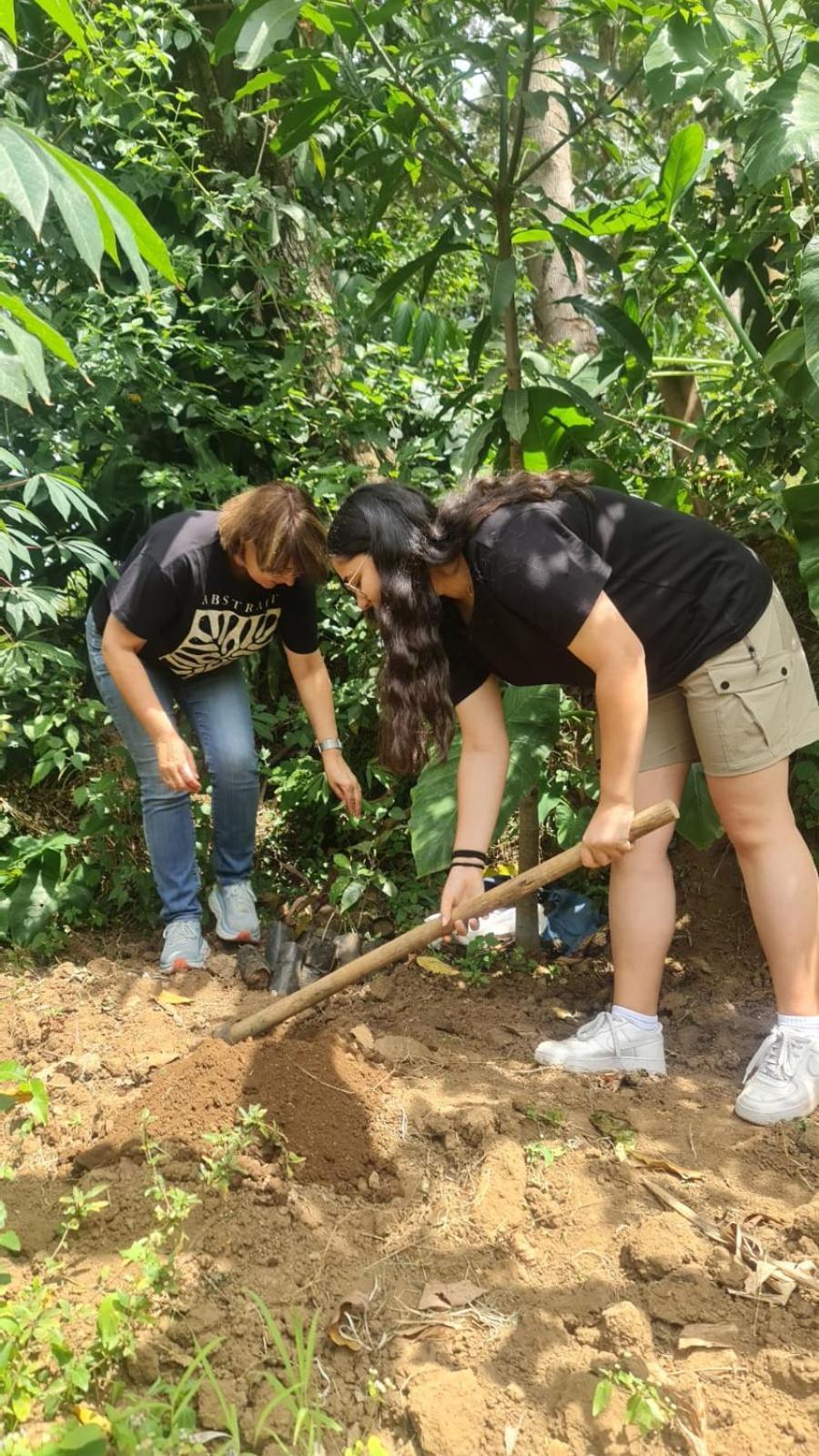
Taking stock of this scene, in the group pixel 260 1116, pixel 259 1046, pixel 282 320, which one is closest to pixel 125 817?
pixel 259 1046

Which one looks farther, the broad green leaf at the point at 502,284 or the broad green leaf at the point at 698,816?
the broad green leaf at the point at 698,816

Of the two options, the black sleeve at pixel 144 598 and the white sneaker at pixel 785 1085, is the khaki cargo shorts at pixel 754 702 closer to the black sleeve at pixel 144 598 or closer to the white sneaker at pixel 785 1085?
the white sneaker at pixel 785 1085

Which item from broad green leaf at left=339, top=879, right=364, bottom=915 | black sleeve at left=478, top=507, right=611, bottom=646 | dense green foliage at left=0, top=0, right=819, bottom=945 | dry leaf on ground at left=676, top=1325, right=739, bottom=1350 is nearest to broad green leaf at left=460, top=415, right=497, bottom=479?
dense green foliage at left=0, top=0, right=819, bottom=945

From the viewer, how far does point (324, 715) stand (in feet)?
10.7

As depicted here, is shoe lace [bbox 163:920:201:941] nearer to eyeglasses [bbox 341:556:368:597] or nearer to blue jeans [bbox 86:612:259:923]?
blue jeans [bbox 86:612:259:923]

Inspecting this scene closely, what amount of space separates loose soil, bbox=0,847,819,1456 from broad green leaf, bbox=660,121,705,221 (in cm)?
218

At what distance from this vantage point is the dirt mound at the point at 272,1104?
2.23m

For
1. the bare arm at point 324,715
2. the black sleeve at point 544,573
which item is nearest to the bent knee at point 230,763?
the bare arm at point 324,715

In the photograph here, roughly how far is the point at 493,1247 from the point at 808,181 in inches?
111

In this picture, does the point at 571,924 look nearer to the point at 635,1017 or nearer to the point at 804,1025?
the point at 635,1017

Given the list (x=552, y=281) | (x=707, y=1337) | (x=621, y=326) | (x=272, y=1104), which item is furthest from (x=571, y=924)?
(x=552, y=281)

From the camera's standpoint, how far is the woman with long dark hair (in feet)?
6.73

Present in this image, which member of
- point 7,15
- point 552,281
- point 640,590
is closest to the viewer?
point 7,15

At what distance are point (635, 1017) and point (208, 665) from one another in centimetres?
157
